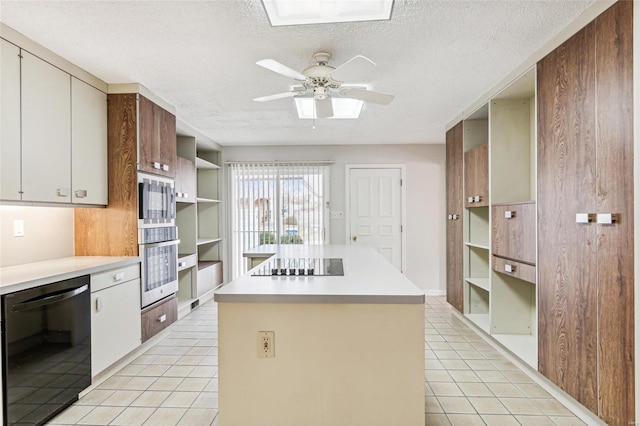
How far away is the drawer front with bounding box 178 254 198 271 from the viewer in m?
4.04

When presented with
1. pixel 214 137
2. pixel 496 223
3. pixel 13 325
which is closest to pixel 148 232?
pixel 13 325

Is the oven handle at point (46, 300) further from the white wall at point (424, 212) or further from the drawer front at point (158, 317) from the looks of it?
the white wall at point (424, 212)

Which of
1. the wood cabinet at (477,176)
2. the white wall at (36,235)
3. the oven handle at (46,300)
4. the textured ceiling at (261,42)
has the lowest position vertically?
the oven handle at (46,300)

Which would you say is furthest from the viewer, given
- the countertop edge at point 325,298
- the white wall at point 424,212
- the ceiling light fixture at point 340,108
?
the white wall at point 424,212

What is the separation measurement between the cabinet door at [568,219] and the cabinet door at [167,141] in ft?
10.5

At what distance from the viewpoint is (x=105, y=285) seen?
254cm

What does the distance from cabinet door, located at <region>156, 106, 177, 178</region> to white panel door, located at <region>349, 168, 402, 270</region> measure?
108 inches

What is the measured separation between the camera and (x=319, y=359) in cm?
165

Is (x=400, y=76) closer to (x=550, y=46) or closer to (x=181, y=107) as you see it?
(x=550, y=46)

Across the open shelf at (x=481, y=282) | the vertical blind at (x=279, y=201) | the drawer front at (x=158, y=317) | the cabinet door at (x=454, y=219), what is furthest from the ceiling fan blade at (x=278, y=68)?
the vertical blind at (x=279, y=201)

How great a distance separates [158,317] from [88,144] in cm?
164

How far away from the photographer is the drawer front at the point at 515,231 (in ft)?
8.54

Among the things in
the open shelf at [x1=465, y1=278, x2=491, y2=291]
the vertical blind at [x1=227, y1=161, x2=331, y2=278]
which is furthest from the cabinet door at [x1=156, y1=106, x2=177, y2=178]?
the open shelf at [x1=465, y1=278, x2=491, y2=291]

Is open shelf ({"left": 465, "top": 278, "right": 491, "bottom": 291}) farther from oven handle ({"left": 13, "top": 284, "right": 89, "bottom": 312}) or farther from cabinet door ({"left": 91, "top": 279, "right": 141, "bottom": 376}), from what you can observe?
oven handle ({"left": 13, "top": 284, "right": 89, "bottom": 312})
